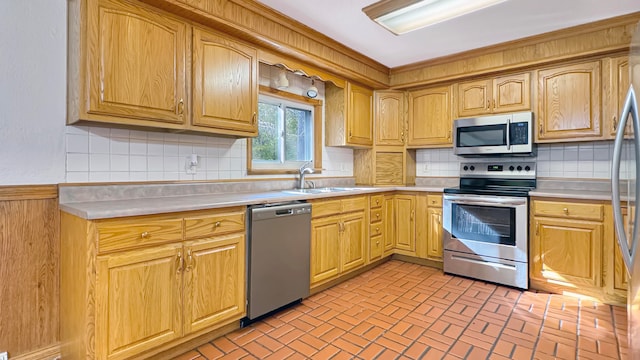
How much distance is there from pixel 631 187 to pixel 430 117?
8.66 ft

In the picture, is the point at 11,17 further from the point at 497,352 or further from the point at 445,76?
the point at 445,76

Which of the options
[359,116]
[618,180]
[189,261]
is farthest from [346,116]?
[618,180]

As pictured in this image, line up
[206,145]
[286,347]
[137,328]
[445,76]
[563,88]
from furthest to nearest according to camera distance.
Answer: [445,76] → [563,88] → [206,145] → [286,347] → [137,328]

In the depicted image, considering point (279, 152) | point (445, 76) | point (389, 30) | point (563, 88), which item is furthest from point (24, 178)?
point (563, 88)

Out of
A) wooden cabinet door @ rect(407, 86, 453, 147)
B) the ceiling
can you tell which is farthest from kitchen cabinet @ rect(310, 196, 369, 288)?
the ceiling

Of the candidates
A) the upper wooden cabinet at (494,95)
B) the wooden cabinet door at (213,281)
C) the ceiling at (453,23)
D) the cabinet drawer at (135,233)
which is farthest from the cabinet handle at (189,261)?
the upper wooden cabinet at (494,95)

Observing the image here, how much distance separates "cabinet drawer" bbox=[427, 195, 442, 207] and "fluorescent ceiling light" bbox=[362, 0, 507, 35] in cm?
177

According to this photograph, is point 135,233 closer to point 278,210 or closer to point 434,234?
point 278,210

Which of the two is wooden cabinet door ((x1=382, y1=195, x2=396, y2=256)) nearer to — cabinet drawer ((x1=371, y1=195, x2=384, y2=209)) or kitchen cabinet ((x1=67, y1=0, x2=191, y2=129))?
cabinet drawer ((x1=371, y1=195, x2=384, y2=209))

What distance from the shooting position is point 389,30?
2.82 m

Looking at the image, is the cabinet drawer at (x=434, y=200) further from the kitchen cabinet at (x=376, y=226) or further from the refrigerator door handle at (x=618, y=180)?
the refrigerator door handle at (x=618, y=180)

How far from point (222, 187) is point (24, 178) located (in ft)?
4.01

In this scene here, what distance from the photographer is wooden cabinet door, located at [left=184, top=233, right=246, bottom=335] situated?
1.94 meters

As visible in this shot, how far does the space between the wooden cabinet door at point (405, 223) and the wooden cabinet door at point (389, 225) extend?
1.9 inches
